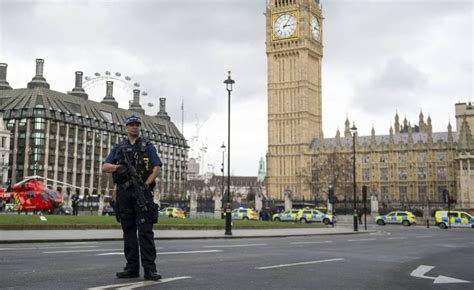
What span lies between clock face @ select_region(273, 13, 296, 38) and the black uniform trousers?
107 meters

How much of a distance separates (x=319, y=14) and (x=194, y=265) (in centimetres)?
11350

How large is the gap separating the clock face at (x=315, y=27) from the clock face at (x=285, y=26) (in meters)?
4.65

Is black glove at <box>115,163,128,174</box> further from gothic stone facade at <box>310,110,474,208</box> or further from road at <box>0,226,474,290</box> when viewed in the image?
gothic stone facade at <box>310,110,474,208</box>

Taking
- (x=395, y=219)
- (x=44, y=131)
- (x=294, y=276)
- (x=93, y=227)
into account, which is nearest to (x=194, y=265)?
(x=294, y=276)

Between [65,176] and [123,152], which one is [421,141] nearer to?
A: [65,176]

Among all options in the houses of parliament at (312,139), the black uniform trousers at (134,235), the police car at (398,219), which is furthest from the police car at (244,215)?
the houses of parliament at (312,139)

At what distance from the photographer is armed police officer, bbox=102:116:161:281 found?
6.58 metres

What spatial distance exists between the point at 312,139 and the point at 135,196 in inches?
4249

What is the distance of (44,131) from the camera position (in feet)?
295

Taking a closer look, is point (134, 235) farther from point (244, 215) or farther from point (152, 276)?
point (244, 215)

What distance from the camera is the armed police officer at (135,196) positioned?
21.6 ft

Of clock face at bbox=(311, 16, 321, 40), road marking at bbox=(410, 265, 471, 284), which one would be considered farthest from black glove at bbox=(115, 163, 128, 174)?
clock face at bbox=(311, 16, 321, 40)

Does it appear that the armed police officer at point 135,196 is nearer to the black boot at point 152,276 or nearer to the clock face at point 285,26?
the black boot at point 152,276

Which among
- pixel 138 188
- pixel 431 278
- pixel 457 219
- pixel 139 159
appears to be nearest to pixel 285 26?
pixel 457 219
